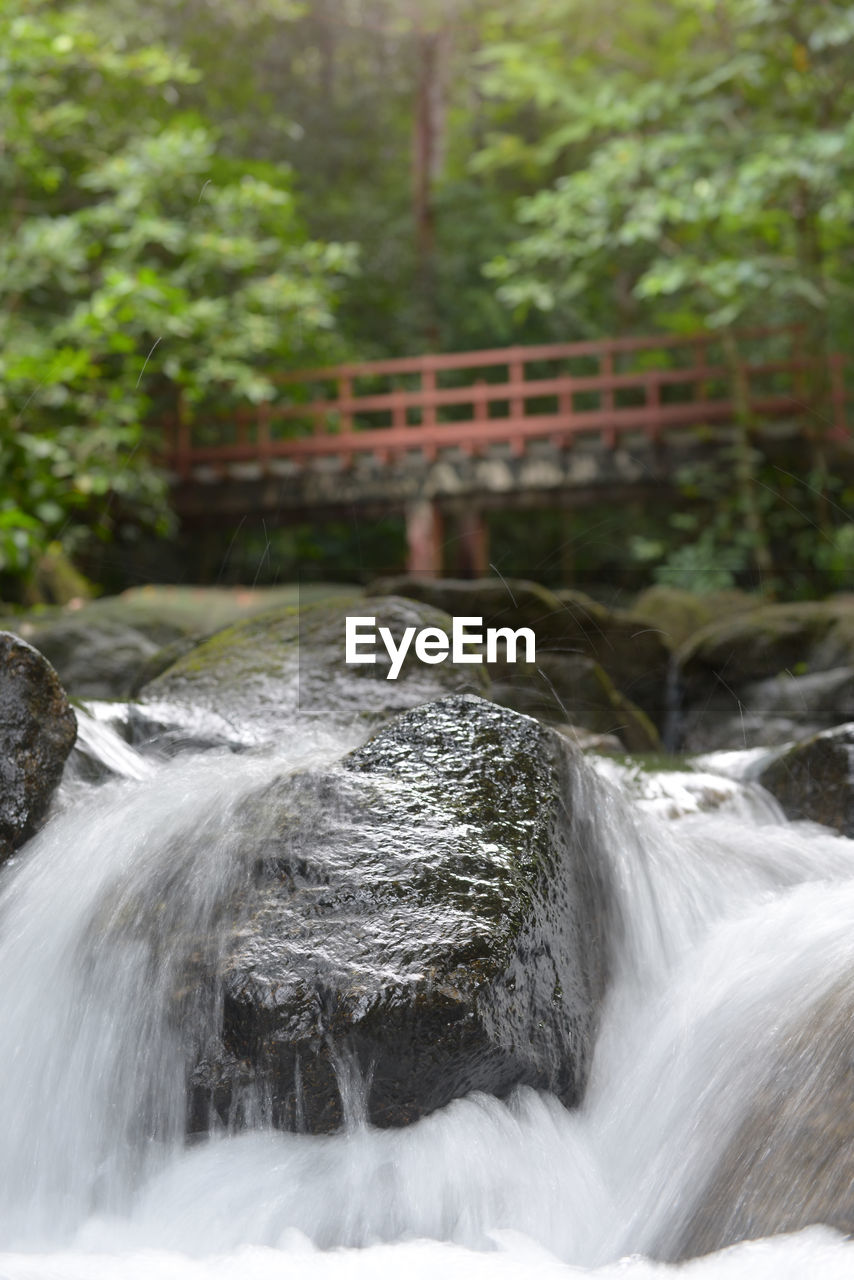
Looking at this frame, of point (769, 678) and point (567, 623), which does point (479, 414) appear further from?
point (567, 623)

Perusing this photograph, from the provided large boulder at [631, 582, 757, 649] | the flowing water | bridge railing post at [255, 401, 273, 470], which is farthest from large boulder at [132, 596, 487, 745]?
bridge railing post at [255, 401, 273, 470]

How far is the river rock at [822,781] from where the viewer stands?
10.2 feet

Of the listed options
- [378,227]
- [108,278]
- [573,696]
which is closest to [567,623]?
[573,696]

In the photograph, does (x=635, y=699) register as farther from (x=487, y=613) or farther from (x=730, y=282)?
(x=730, y=282)

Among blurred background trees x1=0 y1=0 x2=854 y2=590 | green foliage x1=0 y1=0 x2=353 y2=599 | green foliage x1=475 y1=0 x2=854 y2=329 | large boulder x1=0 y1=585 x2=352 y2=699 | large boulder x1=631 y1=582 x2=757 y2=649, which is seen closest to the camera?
large boulder x1=0 y1=585 x2=352 y2=699

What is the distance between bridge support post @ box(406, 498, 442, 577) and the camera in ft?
35.4

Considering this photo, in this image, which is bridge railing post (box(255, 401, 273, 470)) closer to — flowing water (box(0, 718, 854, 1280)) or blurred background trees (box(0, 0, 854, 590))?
blurred background trees (box(0, 0, 854, 590))

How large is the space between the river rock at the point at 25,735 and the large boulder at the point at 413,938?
Result: 500 mm

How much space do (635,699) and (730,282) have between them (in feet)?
13.6

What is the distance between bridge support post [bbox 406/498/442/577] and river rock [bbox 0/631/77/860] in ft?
26.6

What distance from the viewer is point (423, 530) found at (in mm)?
10844

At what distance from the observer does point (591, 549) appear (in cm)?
1278

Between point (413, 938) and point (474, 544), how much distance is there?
400 inches

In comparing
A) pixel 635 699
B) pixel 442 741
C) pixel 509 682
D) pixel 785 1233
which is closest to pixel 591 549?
pixel 635 699
